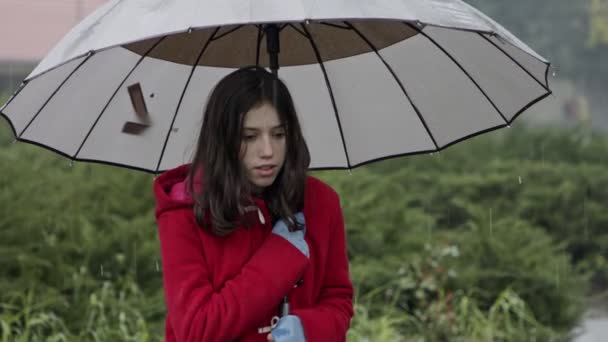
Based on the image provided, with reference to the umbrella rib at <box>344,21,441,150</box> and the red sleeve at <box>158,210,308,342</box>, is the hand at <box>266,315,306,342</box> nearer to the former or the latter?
the red sleeve at <box>158,210,308,342</box>

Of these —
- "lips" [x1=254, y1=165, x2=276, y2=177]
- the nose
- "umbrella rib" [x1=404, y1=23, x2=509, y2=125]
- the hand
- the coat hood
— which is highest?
"umbrella rib" [x1=404, y1=23, x2=509, y2=125]

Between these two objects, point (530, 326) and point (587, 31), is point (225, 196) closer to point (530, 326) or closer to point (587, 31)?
point (530, 326)

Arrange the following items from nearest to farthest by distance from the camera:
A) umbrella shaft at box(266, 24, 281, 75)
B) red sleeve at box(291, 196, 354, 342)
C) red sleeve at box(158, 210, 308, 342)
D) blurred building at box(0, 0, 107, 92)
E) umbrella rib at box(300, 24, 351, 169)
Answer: red sleeve at box(158, 210, 308, 342) < red sleeve at box(291, 196, 354, 342) < umbrella shaft at box(266, 24, 281, 75) < umbrella rib at box(300, 24, 351, 169) < blurred building at box(0, 0, 107, 92)

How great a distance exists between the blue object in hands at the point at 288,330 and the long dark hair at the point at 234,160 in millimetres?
269

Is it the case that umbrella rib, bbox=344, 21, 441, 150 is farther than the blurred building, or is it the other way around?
the blurred building

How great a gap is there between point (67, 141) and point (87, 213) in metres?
3.80

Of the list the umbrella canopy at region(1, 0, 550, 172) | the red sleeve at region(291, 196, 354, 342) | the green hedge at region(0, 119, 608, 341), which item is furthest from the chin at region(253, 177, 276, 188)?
the green hedge at region(0, 119, 608, 341)

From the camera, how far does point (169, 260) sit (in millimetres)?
2879

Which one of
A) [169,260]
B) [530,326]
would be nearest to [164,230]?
[169,260]

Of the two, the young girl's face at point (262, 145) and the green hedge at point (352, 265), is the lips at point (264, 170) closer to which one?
the young girl's face at point (262, 145)

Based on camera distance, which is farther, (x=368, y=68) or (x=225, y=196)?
(x=368, y=68)

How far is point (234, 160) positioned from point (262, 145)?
0.08 m

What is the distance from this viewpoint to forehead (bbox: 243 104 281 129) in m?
2.94

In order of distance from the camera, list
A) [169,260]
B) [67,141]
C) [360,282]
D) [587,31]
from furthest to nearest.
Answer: [587,31] → [360,282] → [67,141] → [169,260]
